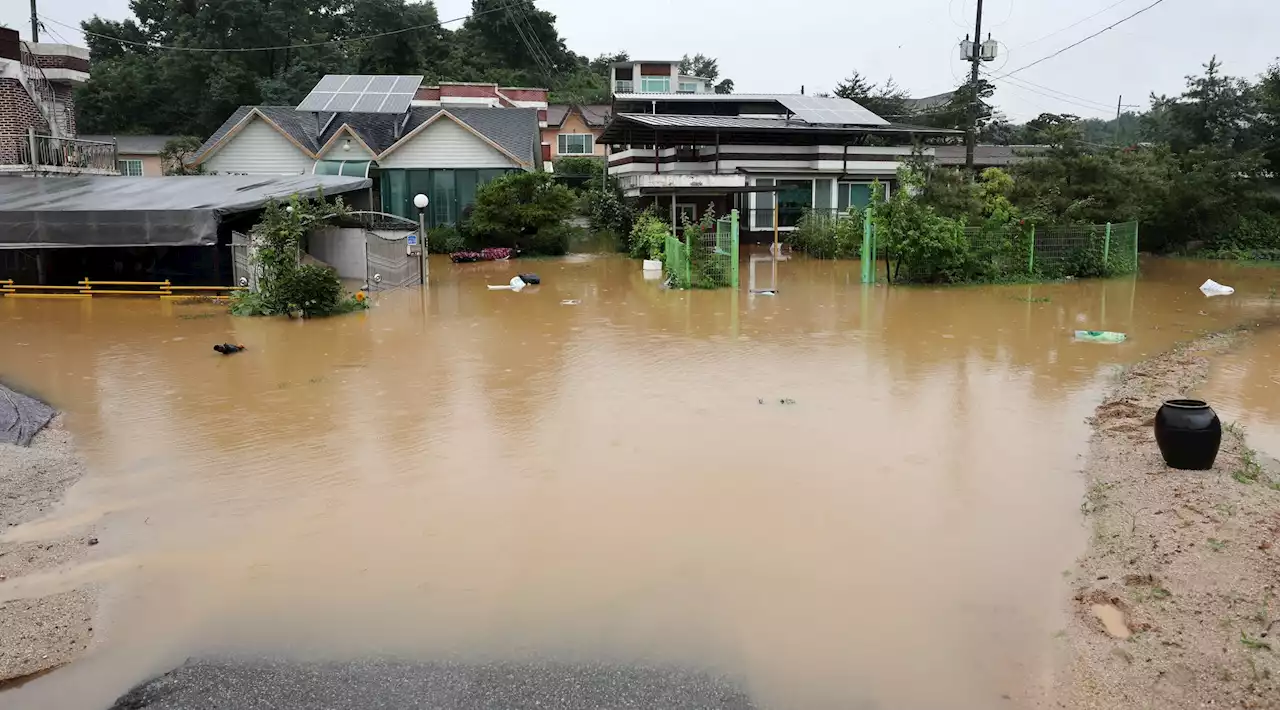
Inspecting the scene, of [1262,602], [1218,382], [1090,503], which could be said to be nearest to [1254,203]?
[1218,382]

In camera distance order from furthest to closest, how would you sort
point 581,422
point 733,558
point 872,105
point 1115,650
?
point 872,105, point 581,422, point 733,558, point 1115,650

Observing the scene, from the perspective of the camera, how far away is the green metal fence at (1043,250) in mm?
22984

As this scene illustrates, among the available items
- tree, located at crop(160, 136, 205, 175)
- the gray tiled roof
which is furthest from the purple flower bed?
tree, located at crop(160, 136, 205, 175)

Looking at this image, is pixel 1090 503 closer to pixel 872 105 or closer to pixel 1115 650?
pixel 1115 650

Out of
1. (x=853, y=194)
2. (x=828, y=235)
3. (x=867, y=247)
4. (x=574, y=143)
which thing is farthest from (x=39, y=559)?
(x=574, y=143)

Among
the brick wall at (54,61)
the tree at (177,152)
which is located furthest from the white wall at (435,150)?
the tree at (177,152)

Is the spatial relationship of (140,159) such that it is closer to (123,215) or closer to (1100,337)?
(123,215)

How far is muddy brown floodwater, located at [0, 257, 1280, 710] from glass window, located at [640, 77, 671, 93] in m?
45.0

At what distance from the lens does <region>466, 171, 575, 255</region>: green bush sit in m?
30.3

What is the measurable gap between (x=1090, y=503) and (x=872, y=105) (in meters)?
51.7

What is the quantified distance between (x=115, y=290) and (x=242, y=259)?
3.34 m

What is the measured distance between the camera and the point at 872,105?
55.9 m

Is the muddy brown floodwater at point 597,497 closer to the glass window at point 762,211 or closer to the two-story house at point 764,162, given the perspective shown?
the two-story house at point 764,162

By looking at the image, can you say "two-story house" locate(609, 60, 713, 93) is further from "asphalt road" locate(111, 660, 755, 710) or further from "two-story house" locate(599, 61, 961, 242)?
"asphalt road" locate(111, 660, 755, 710)
